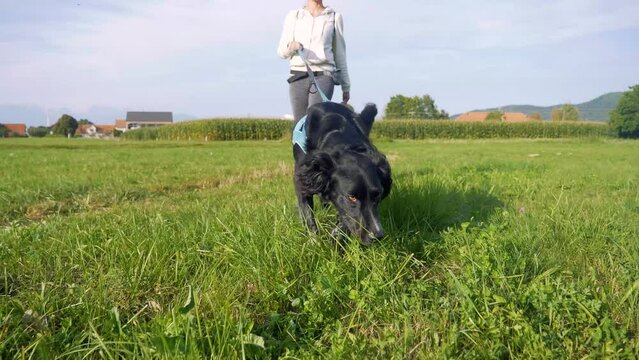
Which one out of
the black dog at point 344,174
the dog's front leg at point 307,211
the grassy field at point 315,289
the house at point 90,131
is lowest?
the grassy field at point 315,289

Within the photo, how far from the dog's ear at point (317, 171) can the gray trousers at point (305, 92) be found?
132cm

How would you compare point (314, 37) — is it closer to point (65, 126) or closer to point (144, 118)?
point (65, 126)

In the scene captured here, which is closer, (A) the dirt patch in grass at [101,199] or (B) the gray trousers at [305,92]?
(B) the gray trousers at [305,92]

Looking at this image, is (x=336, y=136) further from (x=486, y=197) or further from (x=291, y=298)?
(x=486, y=197)

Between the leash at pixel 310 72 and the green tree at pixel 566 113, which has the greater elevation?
the green tree at pixel 566 113

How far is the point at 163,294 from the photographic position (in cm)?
218

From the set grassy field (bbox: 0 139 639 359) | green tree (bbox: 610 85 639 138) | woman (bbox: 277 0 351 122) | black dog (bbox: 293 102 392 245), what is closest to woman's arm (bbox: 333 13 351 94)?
woman (bbox: 277 0 351 122)

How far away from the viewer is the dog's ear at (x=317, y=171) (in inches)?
124

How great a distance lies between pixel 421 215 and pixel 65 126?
Result: 321 ft

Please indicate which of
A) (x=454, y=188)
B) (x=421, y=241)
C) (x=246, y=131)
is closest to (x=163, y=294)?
(x=421, y=241)

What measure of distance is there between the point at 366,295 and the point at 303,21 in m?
3.08

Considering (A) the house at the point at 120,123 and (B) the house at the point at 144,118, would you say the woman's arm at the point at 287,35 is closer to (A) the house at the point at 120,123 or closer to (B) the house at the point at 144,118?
(B) the house at the point at 144,118

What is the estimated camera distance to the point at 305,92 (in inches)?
174

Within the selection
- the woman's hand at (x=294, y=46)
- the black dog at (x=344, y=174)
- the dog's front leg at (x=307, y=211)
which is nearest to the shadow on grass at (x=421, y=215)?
the black dog at (x=344, y=174)
